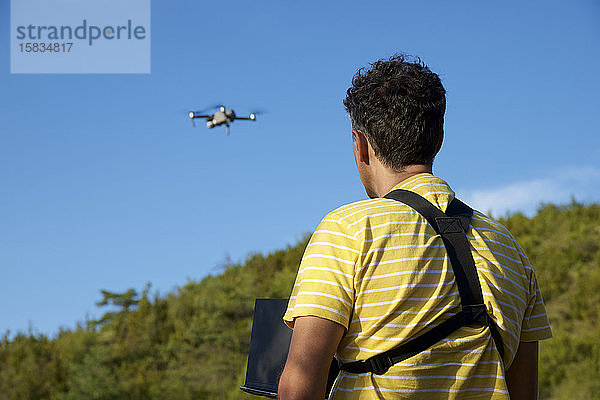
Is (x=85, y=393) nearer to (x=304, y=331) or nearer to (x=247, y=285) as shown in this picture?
(x=247, y=285)

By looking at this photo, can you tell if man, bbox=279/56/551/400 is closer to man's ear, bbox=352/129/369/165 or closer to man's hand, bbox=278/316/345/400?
man's hand, bbox=278/316/345/400

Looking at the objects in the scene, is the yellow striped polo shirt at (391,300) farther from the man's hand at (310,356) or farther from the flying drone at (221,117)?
the flying drone at (221,117)

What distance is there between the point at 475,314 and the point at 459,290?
68 mm

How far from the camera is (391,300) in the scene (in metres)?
1.39

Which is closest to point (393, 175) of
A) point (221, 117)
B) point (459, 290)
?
point (459, 290)

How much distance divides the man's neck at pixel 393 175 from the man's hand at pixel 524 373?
56 centimetres

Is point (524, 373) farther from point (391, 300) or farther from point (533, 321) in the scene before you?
point (391, 300)

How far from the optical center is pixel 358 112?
5.56ft

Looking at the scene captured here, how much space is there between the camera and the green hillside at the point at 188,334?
48.6ft

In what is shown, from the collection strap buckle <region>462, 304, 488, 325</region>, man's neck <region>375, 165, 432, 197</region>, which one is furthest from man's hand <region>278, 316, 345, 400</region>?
man's neck <region>375, 165, 432, 197</region>

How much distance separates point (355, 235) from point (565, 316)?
46.3 ft

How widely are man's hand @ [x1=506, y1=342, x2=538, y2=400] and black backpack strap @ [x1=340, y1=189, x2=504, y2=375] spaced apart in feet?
0.67

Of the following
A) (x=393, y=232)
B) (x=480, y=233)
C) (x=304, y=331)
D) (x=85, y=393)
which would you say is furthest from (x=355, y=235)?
(x=85, y=393)

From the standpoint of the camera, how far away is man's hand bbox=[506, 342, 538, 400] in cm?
173
